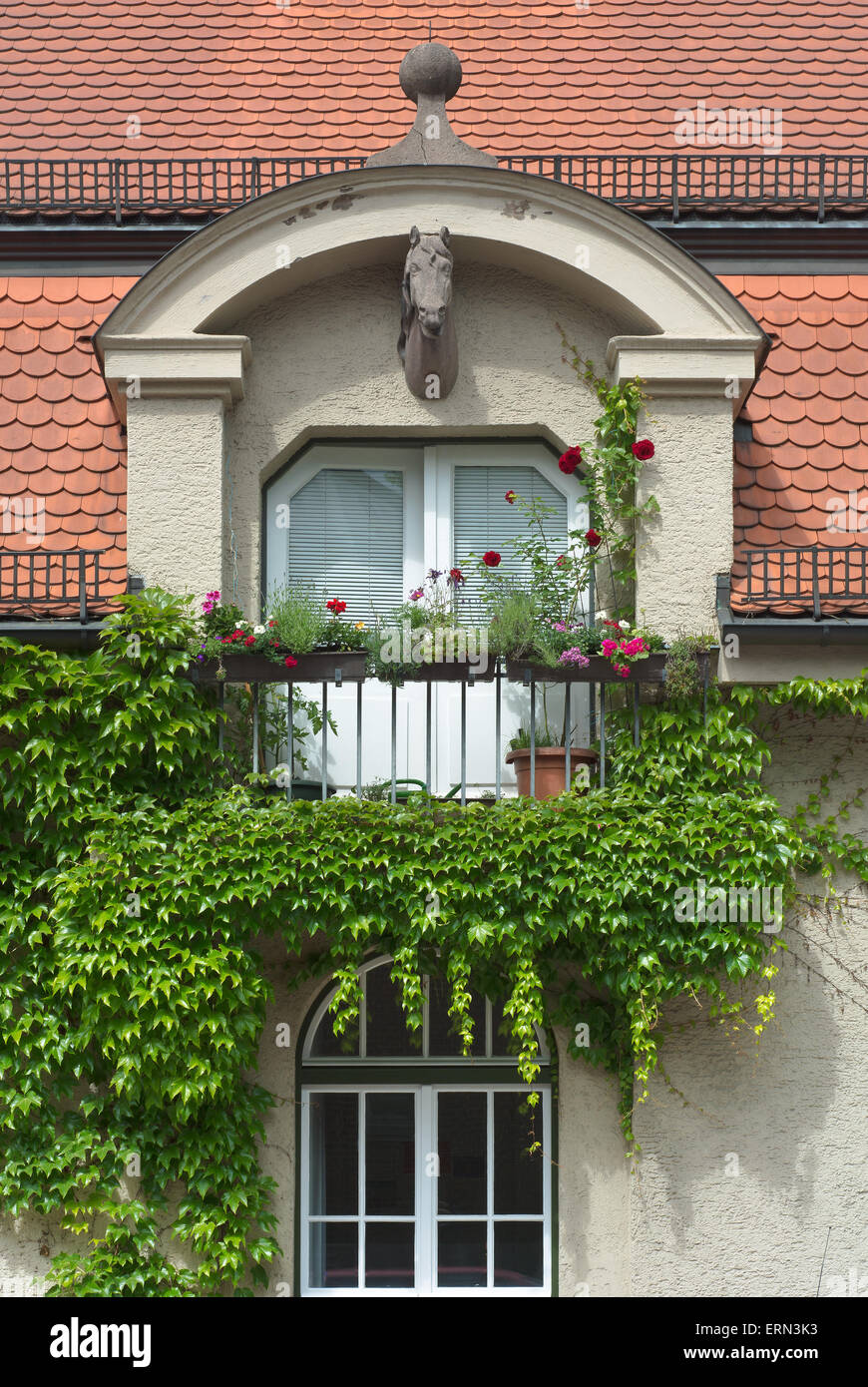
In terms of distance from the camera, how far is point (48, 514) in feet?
32.3

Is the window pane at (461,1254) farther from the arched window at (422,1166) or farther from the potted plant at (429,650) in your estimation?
the potted plant at (429,650)

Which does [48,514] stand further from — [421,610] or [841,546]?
[841,546]

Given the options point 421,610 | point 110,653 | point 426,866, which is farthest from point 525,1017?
point 110,653

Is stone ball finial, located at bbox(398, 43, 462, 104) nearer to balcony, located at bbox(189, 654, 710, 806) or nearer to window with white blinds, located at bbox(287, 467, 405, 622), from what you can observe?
window with white blinds, located at bbox(287, 467, 405, 622)

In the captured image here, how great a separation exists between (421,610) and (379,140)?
3799mm

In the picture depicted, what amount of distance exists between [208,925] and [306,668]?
1.39m

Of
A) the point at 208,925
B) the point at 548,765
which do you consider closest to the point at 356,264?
the point at 548,765

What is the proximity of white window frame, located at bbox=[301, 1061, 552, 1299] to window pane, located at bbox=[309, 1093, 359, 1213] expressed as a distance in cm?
3

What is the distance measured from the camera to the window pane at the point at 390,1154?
945cm

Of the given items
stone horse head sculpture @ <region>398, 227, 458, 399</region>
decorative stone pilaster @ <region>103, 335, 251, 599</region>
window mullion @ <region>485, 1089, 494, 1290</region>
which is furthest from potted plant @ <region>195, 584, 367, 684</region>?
window mullion @ <region>485, 1089, 494, 1290</region>

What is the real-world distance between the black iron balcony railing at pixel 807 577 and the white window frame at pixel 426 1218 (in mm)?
2876

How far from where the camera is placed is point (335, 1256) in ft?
31.0

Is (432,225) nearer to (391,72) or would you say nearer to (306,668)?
(306,668)

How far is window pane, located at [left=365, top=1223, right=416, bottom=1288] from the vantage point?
9.41 meters
